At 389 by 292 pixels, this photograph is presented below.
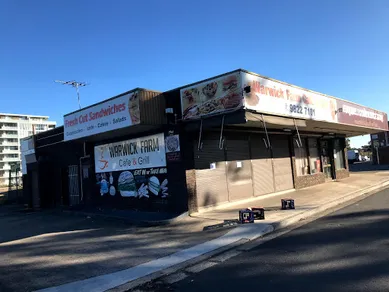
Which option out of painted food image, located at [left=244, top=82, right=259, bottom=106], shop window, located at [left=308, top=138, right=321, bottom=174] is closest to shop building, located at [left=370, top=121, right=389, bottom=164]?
shop window, located at [left=308, top=138, right=321, bottom=174]

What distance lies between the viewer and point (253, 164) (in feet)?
50.3

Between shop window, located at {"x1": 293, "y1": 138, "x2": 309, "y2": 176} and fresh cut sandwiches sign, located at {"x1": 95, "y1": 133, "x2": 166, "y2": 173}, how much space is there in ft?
28.7

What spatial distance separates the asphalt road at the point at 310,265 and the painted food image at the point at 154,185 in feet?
19.9

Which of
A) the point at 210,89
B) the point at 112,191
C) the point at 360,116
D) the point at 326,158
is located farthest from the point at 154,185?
the point at 360,116

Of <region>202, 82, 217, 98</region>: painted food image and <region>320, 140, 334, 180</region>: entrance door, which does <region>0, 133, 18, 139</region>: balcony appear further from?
<region>202, 82, 217, 98</region>: painted food image

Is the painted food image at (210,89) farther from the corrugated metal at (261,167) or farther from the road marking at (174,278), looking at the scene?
the road marking at (174,278)

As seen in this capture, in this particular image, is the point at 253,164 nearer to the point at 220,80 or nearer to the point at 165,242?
the point at 220,80

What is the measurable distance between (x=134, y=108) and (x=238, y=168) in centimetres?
508

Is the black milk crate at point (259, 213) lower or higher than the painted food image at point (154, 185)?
lower

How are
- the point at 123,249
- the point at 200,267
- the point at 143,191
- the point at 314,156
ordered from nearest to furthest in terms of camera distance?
the point at 200,267
the point at 123,249
the point at 143,191
the point at 314,156

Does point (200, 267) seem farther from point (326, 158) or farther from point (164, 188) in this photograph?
point (326, 158)

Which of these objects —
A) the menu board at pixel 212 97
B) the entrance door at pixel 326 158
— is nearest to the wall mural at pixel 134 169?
the menu board at pixel 212 97

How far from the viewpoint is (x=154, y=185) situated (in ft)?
44.7

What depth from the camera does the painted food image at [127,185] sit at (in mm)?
14688
